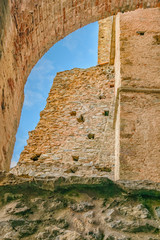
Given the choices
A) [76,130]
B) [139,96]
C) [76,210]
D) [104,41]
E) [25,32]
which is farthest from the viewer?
[104,41]

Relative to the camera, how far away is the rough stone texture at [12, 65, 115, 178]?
5688 mm

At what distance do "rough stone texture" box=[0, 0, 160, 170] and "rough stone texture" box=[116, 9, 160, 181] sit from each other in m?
0.63

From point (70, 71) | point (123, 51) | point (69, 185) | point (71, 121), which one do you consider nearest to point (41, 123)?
point (71, 121)

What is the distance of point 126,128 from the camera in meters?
2.79

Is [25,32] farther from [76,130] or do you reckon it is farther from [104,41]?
[104,41]

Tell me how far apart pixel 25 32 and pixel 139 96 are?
1.56m

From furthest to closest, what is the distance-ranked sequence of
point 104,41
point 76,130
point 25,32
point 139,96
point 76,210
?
point 104,41
point 76,130
point 139,96
point 25,32
point 76,210

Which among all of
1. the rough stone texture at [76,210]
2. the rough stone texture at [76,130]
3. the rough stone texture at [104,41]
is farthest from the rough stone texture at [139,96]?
the rough stone texture at [104,41]

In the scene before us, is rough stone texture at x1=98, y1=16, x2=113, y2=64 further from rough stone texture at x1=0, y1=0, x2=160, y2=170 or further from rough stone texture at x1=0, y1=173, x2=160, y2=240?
rough stone texture at x1=0, y1=173, x2=160, y2=240

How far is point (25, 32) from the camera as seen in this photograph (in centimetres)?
290

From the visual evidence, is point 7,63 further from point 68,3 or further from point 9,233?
point 9,233

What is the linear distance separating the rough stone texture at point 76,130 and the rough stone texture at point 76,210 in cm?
345

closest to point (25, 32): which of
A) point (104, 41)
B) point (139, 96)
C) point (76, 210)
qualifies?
point (139, 96)

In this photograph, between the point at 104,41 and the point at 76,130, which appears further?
the point at 104,41
